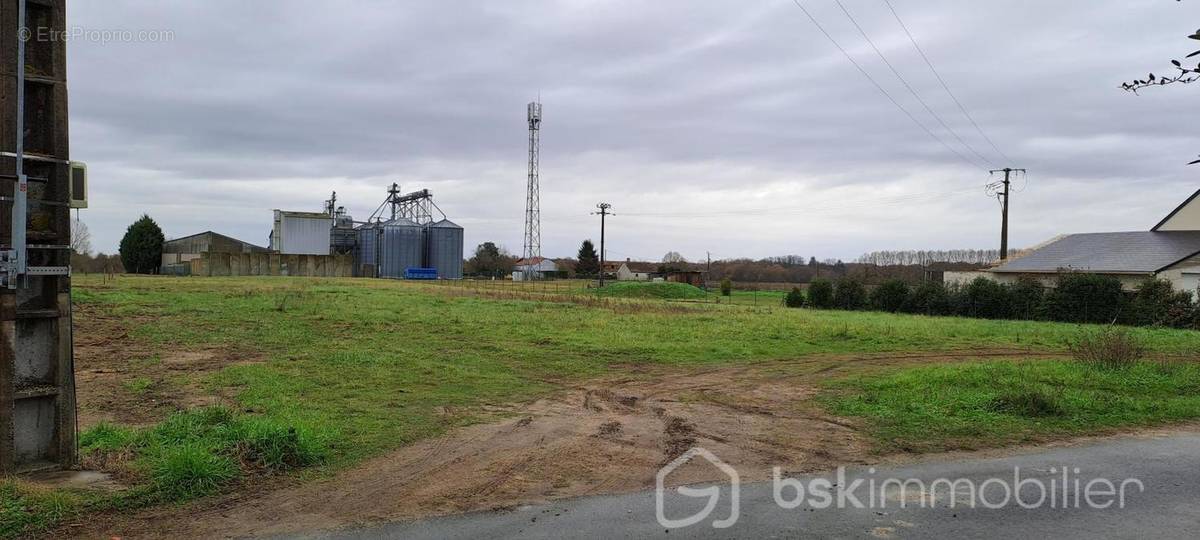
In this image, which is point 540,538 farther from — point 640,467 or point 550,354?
point 550,354

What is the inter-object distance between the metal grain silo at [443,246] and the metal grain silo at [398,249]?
1760 mm

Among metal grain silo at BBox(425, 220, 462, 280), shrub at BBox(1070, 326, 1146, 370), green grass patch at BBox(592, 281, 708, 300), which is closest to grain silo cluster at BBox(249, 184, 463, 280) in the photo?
metal grain silo at BBox(425, 220, 462, 280)

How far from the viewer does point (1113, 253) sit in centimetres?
3806

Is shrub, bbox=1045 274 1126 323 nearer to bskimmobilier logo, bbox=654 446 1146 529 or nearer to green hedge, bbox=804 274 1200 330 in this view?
green hedge, bbox=804 274 1200 330

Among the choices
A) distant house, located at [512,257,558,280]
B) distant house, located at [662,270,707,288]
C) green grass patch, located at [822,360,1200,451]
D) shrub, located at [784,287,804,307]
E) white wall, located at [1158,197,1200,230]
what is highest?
white wall, located at [1158,197,1200,230]

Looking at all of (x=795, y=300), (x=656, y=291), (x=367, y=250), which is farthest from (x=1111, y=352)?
(x=367, y=250)

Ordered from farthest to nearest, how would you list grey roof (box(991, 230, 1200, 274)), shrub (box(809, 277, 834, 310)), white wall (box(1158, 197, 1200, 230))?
shrub (box(809, 277, 834, 310)) < white wall (box(1158, 197, 1200, 230)) < grey roof (box(991, 230, 1200, 274))

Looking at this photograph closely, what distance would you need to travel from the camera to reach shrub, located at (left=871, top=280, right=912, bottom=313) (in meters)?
38.5

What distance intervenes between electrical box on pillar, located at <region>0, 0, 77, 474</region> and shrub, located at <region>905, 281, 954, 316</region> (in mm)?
38001

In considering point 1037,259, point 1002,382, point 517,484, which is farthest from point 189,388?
point 1037,259

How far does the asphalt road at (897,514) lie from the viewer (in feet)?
15.5

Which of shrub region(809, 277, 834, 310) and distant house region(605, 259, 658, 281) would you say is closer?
shrub region(809, 277, 834, 310)

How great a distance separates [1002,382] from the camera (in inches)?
419

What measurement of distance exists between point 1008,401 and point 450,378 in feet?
26.5
